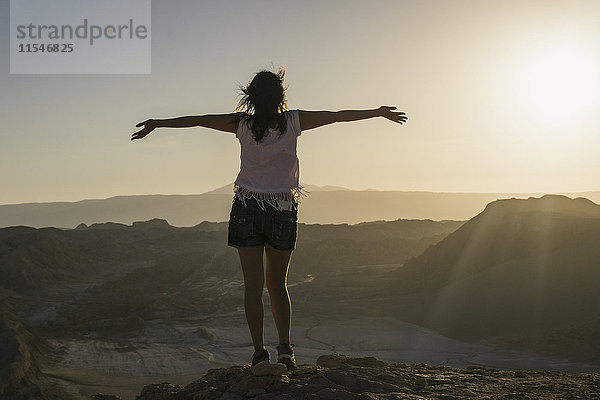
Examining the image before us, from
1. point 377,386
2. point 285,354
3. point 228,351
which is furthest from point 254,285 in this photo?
point 228,351

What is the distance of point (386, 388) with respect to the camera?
307 centimetres

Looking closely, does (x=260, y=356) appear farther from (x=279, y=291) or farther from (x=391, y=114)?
(x=391, y=114)

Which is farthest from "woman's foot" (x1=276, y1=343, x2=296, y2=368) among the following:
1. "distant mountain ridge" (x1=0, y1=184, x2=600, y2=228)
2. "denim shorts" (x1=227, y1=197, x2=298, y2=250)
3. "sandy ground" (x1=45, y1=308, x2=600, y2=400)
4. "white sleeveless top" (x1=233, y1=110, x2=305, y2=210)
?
"distant mountain ridge" (x1=0, y1=184, x2=600, y2=228)

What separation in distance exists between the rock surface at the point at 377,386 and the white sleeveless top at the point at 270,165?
911 millimetres

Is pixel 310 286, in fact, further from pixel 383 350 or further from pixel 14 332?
pixel 14 332

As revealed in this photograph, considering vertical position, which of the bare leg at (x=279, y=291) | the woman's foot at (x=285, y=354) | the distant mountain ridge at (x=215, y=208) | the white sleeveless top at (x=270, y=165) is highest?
the distant mountain ridge at (x=215, y=208)

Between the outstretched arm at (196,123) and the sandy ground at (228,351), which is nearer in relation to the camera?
the outstretched arm at (196,123)

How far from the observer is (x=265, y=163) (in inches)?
130

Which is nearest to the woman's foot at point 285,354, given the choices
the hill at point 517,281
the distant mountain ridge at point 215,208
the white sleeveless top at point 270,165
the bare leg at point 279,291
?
the bare leg at point 279,291

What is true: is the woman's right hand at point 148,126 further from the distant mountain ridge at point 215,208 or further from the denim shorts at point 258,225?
the distant mountain ridge at point 215,208

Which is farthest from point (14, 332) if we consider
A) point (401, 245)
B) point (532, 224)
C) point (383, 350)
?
point (401, 245)

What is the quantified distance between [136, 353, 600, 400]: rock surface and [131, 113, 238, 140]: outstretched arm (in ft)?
4.40

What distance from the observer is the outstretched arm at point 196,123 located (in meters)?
3.28

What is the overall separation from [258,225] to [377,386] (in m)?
1.03
